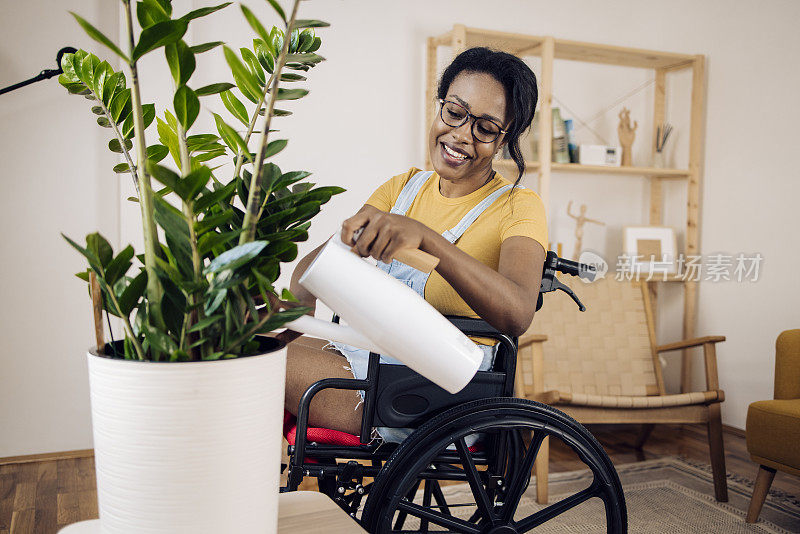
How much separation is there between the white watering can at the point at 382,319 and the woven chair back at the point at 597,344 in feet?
7.61

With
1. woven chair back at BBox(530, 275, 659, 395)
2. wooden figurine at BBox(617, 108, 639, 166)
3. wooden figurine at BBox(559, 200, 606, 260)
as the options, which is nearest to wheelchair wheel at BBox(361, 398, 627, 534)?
woven chair back at BBox(530, 275, 659, 395)

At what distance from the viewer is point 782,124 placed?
124 inches

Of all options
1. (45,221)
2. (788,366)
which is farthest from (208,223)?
(45,221)

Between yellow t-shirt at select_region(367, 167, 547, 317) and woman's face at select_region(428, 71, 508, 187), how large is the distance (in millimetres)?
61

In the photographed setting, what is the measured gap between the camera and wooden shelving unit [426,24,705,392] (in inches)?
118

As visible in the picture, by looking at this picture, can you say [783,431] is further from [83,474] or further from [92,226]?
[92,226]

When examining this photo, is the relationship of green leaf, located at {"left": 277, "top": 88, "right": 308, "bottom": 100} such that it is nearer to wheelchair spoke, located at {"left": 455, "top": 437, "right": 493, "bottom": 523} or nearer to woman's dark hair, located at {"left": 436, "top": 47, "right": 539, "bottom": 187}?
wheelchair spoke, located at {"left": 455, "top": 437, "right": 493, "bottom": 523}

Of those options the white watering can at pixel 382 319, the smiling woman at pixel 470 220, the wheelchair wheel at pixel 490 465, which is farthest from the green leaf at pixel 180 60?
the wheelchair wheel at pixel 490 465

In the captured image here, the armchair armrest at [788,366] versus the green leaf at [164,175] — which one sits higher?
the green leaf at [164,175]

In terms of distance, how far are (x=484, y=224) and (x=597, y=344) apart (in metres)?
1.95

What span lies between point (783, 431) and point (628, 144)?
5.83 feet

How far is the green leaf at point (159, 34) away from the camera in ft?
1.53

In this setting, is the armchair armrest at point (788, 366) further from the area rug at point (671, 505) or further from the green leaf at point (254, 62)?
the green leaf at point (254, 62)

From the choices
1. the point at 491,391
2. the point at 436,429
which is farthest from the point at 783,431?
the point at 436,429
